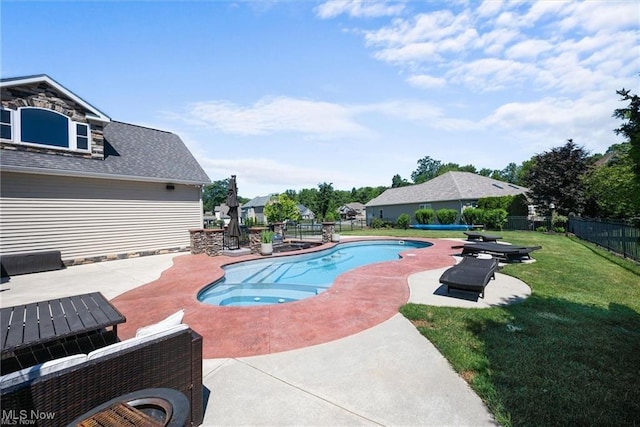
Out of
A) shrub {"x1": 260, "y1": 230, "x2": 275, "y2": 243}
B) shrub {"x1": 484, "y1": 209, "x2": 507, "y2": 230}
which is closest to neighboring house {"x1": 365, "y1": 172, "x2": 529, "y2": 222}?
shrub {"x1": 484, "y1": 209, "x2": 507, "y2": 230}

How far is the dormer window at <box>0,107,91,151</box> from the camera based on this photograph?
34.1 ft

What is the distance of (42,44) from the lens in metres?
8.79

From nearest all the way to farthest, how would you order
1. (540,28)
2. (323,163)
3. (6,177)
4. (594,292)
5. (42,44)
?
(594,292)
(540,28)
(42,44)
(6,177)
(323,163)

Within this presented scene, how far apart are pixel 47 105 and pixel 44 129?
93 centimetres

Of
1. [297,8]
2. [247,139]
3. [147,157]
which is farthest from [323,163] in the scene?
[297,8]

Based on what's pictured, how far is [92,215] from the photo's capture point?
11828mm

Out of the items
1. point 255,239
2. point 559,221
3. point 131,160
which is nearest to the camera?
point 255,239

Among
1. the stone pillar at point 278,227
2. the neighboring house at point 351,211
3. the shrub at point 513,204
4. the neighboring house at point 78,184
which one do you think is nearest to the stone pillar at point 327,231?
the stone pillar at point 278,227

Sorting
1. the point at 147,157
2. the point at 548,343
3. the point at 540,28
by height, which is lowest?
the point at 548,343

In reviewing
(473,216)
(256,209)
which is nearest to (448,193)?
(473,216)

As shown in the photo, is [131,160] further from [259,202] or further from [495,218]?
[259,202]

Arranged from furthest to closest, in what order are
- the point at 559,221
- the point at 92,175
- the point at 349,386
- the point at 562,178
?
the point at 562,178, the point at 559,221, the point at 92,175, the point at 349,386

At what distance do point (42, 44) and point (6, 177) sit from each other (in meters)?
4.78

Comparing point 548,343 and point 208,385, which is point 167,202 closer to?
point 208,385
